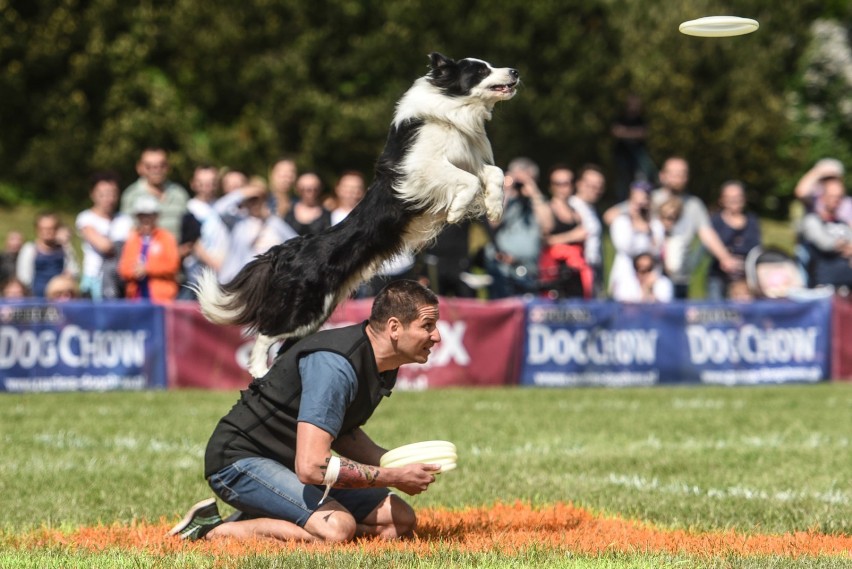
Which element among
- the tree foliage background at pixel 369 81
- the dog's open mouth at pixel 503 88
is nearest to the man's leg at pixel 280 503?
the dog's open mouth at pixel 503 88

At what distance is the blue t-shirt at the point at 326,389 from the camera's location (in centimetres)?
564

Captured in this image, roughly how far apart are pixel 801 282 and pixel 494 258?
3.60 m

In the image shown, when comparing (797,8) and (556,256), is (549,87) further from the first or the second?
(556,256)

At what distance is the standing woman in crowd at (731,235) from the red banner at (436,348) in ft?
9.51

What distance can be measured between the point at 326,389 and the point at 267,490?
706 millimetres

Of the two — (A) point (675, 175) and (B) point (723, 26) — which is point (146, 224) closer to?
(A) point (675, 175)

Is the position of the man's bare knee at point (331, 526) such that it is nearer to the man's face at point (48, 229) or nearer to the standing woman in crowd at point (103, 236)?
the standing woman in crowd at point (103, 236)

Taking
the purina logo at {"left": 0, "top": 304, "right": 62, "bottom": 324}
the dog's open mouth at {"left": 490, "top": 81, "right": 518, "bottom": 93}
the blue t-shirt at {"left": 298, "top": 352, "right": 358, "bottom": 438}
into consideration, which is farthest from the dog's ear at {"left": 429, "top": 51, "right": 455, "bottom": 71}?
the purina logo at {"left": 0, "top": 304, "right": 62, "bottom": 324}

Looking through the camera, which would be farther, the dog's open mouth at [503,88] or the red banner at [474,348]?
the red banner at [474,348]

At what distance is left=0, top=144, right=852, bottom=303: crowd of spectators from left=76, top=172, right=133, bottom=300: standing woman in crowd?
1 centimetres

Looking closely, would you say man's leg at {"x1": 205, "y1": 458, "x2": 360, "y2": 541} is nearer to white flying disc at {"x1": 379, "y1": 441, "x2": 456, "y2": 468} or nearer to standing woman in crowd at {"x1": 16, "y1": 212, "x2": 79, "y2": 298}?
white flying disc at {"x1": 379, "y1": 441, "x2": 456, "y2": 468}

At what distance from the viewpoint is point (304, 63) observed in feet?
122

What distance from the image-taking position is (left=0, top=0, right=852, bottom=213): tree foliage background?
34.2 metres

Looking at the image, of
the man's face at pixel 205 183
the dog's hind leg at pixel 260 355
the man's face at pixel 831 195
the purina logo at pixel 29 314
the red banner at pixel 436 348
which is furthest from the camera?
the man's face at pixel 831 195
